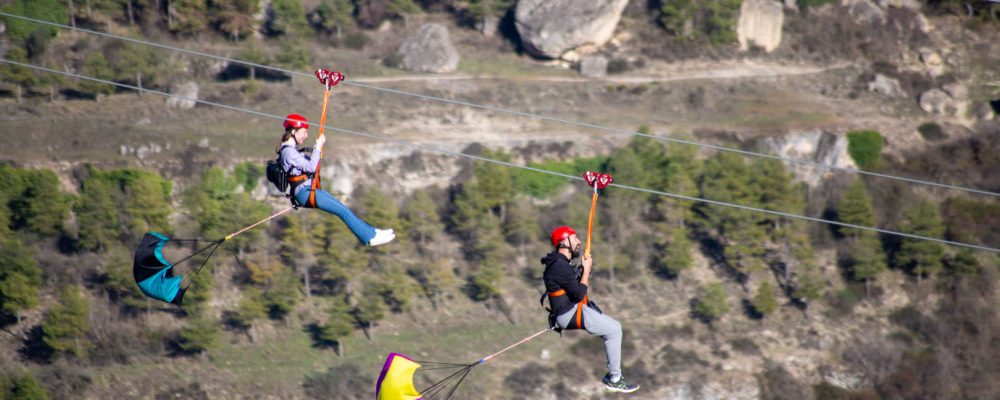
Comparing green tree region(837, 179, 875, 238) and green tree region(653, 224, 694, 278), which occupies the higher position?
green tree region(837, 179, 875, 238)

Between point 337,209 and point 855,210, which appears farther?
point 855,210

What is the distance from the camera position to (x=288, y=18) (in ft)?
204

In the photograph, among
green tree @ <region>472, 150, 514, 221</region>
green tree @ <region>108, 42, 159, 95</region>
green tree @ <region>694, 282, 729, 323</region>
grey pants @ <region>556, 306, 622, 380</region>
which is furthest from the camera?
green tree @ <region>108, 42, 159, 95</region>

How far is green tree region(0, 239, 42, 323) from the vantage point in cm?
4559

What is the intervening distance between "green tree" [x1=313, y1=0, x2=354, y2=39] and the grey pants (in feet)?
154

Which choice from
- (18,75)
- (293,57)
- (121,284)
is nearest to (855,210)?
(293,57)

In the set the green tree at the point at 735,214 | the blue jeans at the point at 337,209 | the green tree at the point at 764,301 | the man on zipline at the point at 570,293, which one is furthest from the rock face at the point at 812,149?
the blue jeans at the point at 337,209

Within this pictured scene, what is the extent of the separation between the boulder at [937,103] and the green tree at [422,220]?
84.9 ft

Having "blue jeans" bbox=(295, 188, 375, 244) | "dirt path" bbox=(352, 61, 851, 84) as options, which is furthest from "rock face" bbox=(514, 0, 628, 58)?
→ "blue jeans" bbox=(295, 188, 375, 244)

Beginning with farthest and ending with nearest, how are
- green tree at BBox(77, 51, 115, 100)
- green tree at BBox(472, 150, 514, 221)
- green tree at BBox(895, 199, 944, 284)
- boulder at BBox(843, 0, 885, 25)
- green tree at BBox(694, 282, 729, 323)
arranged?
boulder at BBox(843, 0, 885, 25)
green tree at BBox(77, 51, 115, 100)
green tree at BBox(472, 150, 514, 221)
green tree at BBox(895, 199, 944, 284)
green tree at BBox(694, 282, 729, 323)

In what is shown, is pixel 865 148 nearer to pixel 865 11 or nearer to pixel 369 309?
pixel 865 11

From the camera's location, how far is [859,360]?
151ft

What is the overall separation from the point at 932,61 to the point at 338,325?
3582 cm

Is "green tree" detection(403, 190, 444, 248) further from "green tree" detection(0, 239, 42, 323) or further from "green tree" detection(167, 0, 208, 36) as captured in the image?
"green tree" detection(167, 0, 208, 36)
